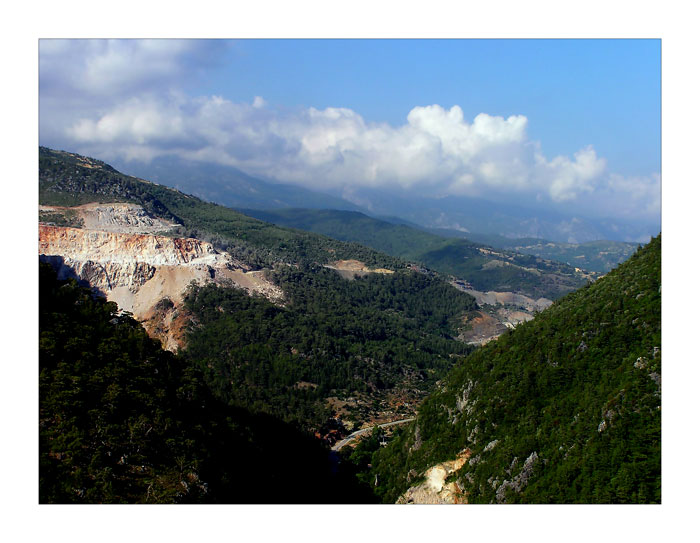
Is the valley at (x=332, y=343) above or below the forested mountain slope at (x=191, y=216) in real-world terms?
below

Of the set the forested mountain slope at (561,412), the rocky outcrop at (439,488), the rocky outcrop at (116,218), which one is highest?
the rocky outcrop at (116,218)

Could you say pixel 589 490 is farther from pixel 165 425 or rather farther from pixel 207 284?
pixel 207 284

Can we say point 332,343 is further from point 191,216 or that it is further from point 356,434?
point 191,216

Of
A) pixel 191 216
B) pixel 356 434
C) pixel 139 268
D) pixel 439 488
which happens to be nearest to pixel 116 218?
pixel 139 268

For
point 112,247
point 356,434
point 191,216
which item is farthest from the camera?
point 191,216

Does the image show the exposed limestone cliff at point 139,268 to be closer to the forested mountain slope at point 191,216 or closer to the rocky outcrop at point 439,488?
the forested mountain slope at point 191,216

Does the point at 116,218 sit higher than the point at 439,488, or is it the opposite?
the point at 116,218

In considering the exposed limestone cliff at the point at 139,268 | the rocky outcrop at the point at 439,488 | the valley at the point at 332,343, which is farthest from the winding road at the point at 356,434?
the exposed limestone cliff at the point at 139,268

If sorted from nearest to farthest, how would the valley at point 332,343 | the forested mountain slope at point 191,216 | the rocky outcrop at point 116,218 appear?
1. the valley at point 332,343
2. the rocky outcrop at point 116,218
3. the forested mountain slope at point 191,216
